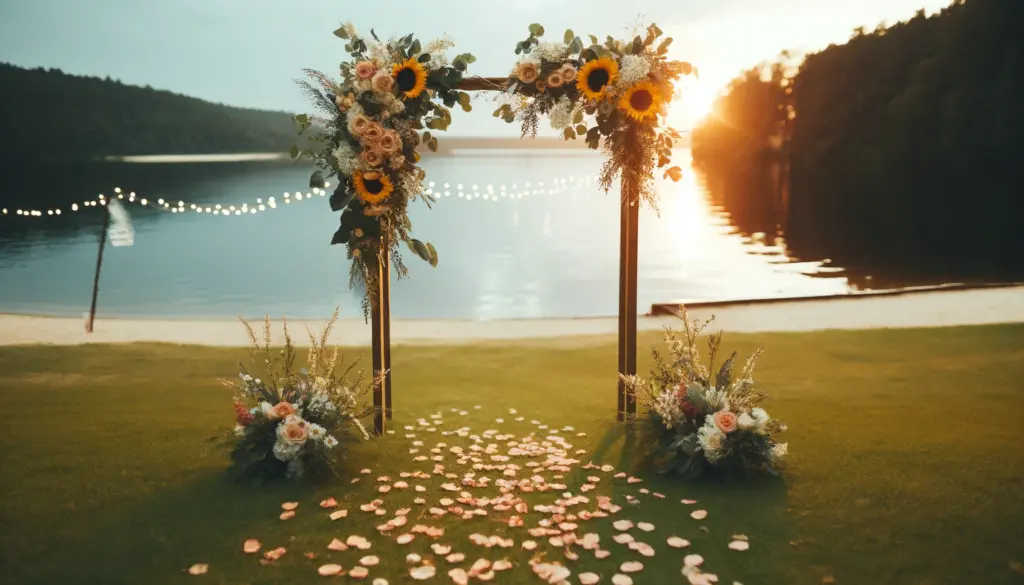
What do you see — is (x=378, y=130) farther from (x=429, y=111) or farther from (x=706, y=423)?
(x=706, y=423)

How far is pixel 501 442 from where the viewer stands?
22.2ft

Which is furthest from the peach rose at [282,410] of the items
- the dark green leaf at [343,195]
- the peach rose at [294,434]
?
the dark green leaf at [343,195]

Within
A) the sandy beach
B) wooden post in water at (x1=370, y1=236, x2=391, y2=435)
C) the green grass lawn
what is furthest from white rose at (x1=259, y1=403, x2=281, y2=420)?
the sandy beach

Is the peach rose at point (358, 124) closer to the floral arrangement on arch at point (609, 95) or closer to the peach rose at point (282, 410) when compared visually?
the floral arrangement on arch at point (609, 95)

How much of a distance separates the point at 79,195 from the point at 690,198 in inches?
1746

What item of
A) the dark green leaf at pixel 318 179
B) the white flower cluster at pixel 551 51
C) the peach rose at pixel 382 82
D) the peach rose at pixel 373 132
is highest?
the white flower cluster at pixel 551 51

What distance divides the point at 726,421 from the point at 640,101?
240 centimetres

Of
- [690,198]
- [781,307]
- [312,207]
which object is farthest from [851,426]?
[690,198]

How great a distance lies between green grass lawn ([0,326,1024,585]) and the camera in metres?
4.65

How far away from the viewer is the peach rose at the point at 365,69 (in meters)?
6.18

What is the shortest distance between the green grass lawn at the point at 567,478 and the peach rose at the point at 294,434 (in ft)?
1.03

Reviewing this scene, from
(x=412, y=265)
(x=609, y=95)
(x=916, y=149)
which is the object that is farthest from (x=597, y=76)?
(x=916, y=149)

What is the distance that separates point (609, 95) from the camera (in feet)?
21.2

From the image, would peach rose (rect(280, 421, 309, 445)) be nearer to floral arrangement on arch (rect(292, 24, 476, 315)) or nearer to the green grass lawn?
the green grass lawn
